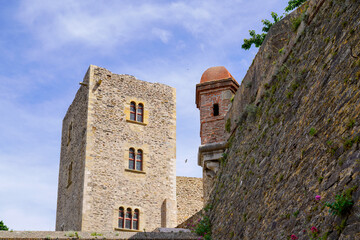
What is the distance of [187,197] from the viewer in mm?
30125

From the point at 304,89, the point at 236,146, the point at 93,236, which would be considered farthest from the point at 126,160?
the point at 304,89

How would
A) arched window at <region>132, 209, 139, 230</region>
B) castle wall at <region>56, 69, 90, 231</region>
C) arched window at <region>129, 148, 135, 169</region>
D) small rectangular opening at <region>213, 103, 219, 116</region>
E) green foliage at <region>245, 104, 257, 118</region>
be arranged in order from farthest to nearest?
arched window at <region>129, 148, 135, 169</region> < castle wall at <region>56, 69, 90, 231</region> < arched window at <region>132, 209, 139, 230</region> < small rectangular opening at <region>213, 103, 219, 116</region> < green foliage at <region>245, 104, 257, 118</region>

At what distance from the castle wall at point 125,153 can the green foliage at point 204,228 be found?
13.9 m

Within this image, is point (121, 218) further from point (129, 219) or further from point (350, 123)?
point (350, 123)

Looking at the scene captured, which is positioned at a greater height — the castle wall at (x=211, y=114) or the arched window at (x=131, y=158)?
the arched window at (x=131, y=158)

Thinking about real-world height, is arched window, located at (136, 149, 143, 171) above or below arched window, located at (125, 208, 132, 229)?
above

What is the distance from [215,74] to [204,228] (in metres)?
3.88

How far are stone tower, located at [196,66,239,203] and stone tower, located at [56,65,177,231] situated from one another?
43.5 ft

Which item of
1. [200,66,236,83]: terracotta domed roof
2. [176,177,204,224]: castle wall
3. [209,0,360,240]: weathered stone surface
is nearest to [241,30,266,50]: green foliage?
[200,66,236,83]: terracotta domed roof

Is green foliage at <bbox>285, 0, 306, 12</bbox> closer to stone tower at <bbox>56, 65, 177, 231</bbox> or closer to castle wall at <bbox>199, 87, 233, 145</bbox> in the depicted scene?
castle wall at <bbox>199, 87, 233, 145</bbox>

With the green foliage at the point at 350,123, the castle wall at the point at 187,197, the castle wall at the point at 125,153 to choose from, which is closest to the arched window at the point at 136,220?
the castle wall at the point at 125,153

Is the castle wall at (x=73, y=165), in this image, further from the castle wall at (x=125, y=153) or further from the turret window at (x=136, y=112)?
the turret window at (x=136, y=112)

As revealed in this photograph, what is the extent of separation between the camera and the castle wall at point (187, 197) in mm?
29641

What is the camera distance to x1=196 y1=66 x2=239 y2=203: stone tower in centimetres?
1221
